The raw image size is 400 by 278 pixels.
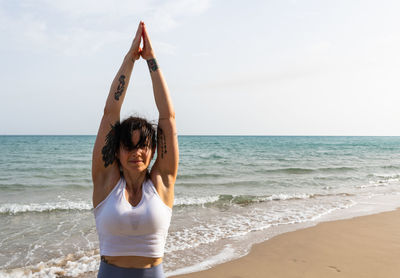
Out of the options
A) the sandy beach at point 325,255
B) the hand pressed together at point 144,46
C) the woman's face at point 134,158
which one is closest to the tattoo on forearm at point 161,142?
the woman's face at point 134,158

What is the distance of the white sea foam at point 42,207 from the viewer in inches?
381

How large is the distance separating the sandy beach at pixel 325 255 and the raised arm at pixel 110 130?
3.22 meters

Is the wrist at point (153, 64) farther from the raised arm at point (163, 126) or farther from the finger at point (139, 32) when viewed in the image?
the finger at point (139, 32)

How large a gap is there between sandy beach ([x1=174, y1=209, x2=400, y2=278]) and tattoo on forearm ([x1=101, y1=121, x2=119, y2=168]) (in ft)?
10.7

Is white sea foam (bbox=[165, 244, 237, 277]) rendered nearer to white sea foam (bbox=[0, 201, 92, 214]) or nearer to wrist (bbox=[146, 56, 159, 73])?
wrist (bbox=[146, 56, 159, 73])

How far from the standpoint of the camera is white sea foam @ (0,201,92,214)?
31.8 feet

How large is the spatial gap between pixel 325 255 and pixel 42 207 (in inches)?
330

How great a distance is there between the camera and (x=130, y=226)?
2051 mm

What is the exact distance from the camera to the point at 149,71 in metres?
2.68

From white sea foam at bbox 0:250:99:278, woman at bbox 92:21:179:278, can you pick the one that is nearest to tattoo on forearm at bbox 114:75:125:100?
woman at bbox 92:21:179:278

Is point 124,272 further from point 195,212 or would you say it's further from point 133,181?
point 195,212

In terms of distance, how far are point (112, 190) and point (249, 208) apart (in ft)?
27.5

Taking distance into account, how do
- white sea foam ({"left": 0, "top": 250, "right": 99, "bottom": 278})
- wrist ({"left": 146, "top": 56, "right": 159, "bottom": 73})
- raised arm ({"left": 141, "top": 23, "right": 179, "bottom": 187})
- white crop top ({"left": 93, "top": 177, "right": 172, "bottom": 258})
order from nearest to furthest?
white crop top ({"left": 93, "top": 177, "right": 172, "bottom": 258}) → raised arm ({"left": 141, "top": 23, "right": 179, "bottom": 187}) → wrist ({"left": 146, "top": 56, "right": 159, "bottom": 73}) → white sea foam ({"left": 0, "top": 250, "right": 99, "bottom": 278})

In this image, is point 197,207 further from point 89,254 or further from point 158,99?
point 158,99
